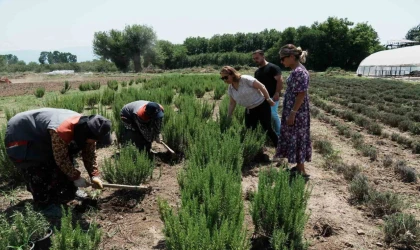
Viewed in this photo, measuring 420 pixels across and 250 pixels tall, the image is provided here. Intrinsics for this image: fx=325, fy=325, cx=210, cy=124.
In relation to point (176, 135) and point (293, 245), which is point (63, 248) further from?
point (176, 135)

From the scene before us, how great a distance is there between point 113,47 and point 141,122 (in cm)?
5042

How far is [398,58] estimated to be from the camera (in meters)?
34.8

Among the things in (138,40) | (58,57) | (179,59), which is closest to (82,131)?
(138,40)

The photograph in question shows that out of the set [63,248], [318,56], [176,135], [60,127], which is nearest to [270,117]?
[176,135]

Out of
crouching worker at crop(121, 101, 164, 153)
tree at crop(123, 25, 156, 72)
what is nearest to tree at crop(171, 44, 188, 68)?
tree at crop(123, 25, 156, 72)

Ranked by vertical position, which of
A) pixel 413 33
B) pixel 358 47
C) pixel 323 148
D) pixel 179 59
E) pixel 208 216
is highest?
pixel 413 33

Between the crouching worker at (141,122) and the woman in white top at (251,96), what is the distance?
101 cm

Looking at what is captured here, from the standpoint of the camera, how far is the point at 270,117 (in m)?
4.54

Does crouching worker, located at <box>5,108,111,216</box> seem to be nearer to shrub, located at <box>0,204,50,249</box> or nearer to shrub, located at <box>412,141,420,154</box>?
shrub, located at <box>0,204,50,249</box>

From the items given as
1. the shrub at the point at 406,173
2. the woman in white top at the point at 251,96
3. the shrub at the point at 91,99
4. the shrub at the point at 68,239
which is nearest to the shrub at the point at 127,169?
the shrub at the point at 68,239

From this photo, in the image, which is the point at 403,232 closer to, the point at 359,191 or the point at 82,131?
the point at 359,191

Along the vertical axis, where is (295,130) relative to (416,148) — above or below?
above

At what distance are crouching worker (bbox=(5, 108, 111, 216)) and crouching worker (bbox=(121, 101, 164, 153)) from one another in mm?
994

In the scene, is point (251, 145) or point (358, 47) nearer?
point (251, 145)
